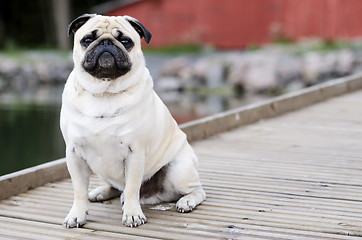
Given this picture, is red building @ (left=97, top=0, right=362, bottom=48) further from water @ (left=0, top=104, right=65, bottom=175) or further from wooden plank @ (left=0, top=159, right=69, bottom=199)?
wooden plank @ (left=0, top=159, right=69, bottom=199)

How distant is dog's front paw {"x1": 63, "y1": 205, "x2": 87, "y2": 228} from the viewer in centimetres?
292

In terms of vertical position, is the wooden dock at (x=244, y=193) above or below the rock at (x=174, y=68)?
above

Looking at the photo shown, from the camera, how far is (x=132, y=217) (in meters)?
2.92

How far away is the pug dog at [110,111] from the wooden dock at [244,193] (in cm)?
20

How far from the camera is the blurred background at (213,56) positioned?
1348cm

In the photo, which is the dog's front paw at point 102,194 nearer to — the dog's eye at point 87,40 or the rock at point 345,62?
the dog's eye at point 87,40

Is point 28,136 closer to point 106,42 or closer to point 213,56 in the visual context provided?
point 106,42

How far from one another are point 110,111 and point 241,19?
15681mm

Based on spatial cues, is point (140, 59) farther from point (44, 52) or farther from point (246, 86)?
point (44, 52)

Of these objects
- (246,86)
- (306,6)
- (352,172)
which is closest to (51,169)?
(352,172)

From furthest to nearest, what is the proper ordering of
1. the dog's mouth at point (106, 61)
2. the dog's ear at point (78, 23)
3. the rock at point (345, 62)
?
the rock at point (345, 62)
the dog's ear at point (78, 23)
the dog's mouth at point (106, 61)

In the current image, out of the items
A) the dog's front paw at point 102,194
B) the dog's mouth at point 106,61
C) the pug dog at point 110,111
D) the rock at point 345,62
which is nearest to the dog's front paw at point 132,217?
the pug dog at point 110,111

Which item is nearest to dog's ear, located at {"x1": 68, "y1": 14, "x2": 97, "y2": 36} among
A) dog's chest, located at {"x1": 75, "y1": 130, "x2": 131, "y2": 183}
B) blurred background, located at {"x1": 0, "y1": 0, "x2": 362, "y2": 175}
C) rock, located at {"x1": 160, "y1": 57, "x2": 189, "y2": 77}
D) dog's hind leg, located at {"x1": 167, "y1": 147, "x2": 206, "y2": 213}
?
dog's chest, located at {"x1": 75, "y1": 130, "x2": 131, "y2": 183}

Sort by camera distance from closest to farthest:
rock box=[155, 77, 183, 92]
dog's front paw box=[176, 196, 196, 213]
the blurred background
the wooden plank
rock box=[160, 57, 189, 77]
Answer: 1. dog's front paw box=[176, 196, 196, 213]
2. the wooden plank
3. the blurred background
4. rock box=[155, 77, 183, 92]
5. rock box=[160, 57, 189, 77]
